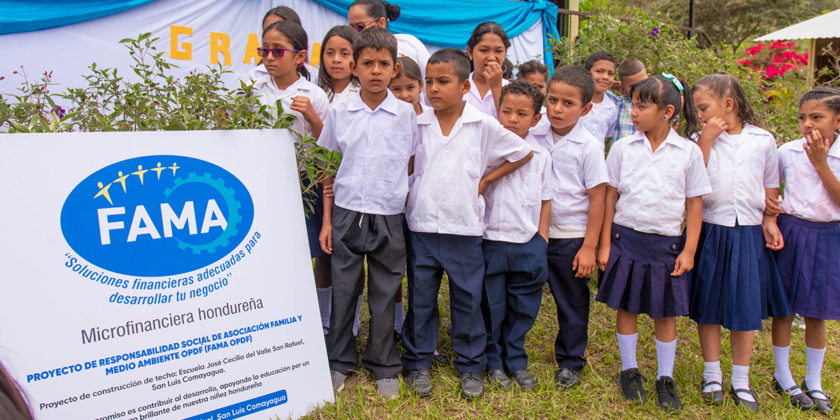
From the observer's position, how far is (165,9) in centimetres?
417

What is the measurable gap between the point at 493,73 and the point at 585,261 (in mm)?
1103

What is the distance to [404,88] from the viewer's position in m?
2.65

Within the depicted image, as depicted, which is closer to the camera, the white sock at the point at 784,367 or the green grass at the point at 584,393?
the green grass at the point at 584,393

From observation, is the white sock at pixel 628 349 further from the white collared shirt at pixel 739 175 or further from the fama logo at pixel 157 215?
the fama logo at pixel 157 215

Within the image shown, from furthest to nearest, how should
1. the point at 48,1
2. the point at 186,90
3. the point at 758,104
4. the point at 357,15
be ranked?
the point at 758,104 < the point at 48,1 < the point at 357,15 < the point at 186,90

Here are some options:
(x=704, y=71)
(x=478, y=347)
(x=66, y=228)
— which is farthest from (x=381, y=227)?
(x=704, y=71)

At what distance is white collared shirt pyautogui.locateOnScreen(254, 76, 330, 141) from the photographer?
248cm

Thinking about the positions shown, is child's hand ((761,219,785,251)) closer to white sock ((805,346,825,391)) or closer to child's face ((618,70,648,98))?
white sock ((805,346,825,391))

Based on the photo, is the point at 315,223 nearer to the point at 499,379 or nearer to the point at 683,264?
the point at 499,379

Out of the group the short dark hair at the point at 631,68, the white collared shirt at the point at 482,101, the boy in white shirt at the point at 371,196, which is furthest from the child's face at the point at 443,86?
the short dark hair at the point at 631,68

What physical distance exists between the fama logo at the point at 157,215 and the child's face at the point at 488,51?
159 centimetres

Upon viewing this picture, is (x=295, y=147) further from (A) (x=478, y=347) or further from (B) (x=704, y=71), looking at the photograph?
(B) (x=704, y=71)

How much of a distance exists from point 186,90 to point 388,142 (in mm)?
850

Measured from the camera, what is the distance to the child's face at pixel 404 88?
2631 millimetres
